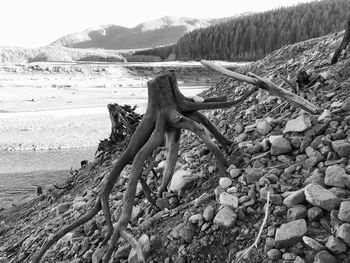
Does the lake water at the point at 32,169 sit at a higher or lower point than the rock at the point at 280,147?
lower

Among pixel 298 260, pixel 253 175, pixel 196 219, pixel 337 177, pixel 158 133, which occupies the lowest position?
pixel 196 219

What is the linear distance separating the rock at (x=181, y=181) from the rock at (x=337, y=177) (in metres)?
1.55

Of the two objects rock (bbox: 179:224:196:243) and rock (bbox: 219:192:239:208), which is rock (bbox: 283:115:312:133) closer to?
rock (bbox: 219:192:239:208)

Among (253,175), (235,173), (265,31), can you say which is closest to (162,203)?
(235,173)

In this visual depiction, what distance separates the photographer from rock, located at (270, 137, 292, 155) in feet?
11.9

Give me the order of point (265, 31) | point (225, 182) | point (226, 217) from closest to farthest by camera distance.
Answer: point (226, 217)
point (225, 182)
point (265, 31)

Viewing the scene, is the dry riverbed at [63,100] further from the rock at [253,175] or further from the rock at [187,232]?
the rock at [187,232]

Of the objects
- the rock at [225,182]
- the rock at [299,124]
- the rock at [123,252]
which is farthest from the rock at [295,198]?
the rock at [123,252]

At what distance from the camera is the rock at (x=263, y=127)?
4.26 meters

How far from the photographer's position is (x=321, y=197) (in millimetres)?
2740

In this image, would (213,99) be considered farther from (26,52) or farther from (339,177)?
(26,52)

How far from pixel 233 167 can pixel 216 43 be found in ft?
268

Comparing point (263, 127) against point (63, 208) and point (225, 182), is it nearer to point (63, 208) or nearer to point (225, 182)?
point (225, 182)

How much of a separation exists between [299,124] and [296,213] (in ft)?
4.12
